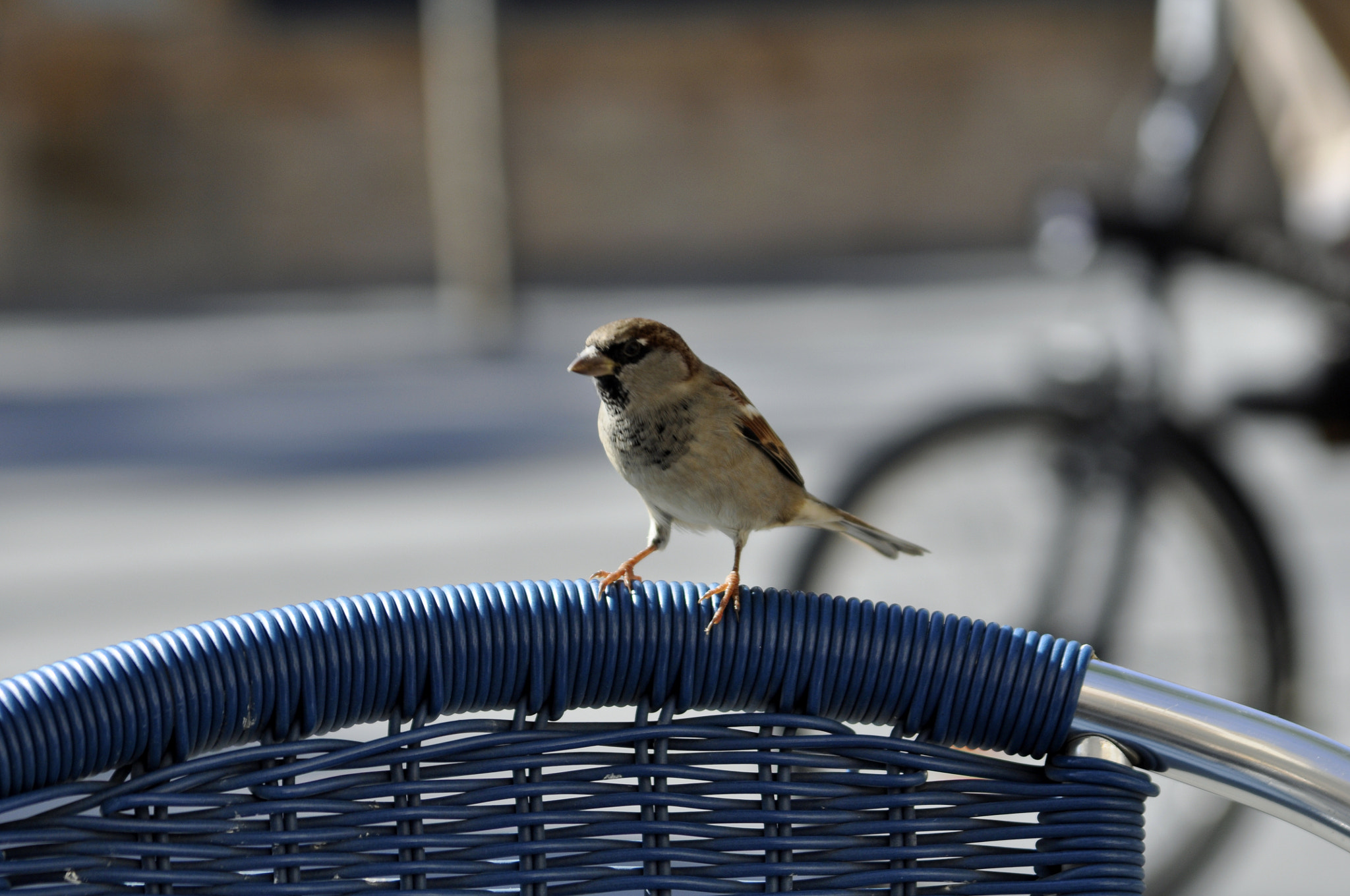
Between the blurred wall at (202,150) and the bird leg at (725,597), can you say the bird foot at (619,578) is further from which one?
the blurred wall at (202,150)

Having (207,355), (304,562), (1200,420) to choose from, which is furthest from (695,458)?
(207,355)

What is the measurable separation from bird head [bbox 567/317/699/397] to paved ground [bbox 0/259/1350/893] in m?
1.21

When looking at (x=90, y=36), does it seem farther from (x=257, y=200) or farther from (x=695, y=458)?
(x=695, y=458)

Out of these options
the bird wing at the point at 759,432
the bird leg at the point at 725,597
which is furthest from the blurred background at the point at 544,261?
the bird leg at the point at 725,597

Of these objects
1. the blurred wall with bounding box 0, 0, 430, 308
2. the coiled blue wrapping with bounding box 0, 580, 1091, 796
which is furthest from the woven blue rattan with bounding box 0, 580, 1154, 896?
the blurred wall with bounding box 0, 0, 430, 308

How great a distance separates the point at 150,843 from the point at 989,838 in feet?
1.78

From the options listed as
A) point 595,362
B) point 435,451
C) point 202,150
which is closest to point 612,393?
point 595,362

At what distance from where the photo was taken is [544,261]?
48.1 ft

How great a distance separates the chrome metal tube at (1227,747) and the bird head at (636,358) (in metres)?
0.44

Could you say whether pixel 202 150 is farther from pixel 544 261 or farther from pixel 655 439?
pixel 655 439

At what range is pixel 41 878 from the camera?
2.62 feet

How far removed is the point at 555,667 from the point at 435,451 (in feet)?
17.9

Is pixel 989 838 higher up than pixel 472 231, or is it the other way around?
pixel 472 231

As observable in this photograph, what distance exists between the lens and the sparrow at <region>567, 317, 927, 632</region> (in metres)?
1.14
